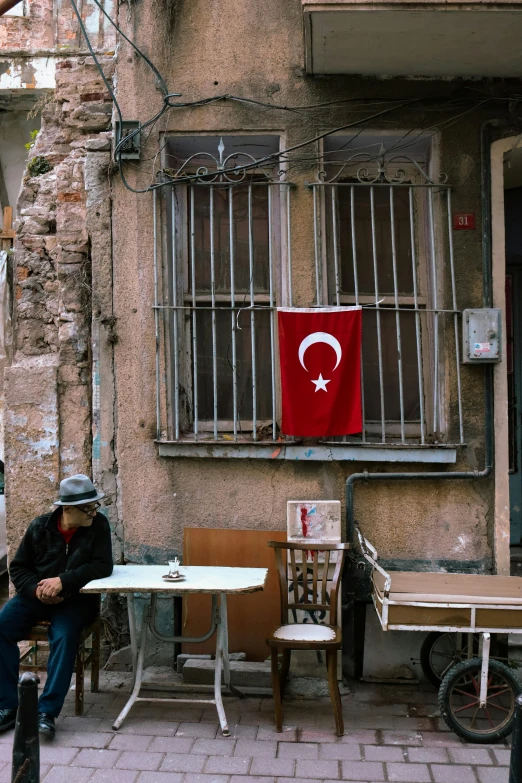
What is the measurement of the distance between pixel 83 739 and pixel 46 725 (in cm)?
23

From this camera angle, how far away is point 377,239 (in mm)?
5555

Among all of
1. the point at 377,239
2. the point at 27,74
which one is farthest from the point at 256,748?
A: the point at 27,74

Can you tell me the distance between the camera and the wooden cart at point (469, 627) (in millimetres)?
4203

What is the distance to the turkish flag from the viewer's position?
5.16 metres

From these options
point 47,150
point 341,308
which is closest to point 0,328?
point 47,150

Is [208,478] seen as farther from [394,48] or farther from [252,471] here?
[394,48]

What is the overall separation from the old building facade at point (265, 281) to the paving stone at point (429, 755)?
1.12 meters

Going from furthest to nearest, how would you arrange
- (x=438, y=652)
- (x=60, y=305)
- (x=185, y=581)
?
(x=60, y=305) < (x=438, y=652) < (x=185, y=581)

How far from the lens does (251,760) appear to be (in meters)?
4.04

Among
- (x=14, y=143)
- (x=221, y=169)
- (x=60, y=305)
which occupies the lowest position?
(x=60, y=305)

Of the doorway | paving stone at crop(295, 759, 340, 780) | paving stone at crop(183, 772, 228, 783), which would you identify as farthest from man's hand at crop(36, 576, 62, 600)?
the doorway

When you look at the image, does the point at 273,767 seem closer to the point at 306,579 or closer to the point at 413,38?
the point at 306,579

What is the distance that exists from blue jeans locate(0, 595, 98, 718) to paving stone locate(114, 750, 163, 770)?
0.51 m

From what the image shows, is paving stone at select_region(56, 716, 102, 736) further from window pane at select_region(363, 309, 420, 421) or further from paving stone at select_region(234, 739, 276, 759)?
window pane at select_region(363, 309, 420, 421)
